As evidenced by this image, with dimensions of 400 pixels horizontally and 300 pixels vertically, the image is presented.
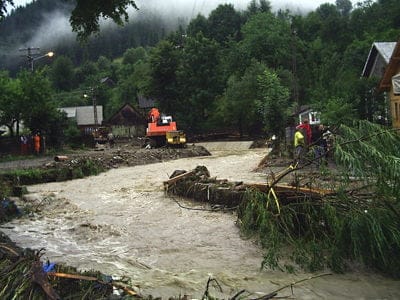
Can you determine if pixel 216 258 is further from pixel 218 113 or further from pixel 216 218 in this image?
pixel 218 113

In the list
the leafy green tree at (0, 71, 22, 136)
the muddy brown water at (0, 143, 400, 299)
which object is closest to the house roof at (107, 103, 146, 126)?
the leafy green tree at (0, 71, 22, 136)

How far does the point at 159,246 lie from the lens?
9750 millimetres

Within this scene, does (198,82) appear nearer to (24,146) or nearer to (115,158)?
(24,146)

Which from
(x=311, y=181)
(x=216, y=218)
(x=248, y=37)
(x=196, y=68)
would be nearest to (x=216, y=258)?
(x=311, y=181)

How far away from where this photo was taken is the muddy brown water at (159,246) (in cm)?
695

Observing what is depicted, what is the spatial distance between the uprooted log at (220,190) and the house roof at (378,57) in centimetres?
2612

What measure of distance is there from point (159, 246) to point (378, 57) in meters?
36.7

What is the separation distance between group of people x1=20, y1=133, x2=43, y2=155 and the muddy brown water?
20.0 meters

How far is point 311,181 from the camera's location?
9.12 meters

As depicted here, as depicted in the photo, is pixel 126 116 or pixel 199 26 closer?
pixel 126 116

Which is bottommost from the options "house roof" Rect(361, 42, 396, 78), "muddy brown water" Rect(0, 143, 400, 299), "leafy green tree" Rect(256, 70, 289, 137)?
"muddy brown water" Rect(0, 143, 400, 299)

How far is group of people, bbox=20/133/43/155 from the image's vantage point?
36.2 metres

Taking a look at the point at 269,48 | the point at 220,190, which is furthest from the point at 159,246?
the point at 269,48

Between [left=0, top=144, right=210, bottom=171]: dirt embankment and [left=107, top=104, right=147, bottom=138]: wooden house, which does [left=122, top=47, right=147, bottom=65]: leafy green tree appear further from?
[left=0, top=144, right=210, bottom=171]: dirt embankment
